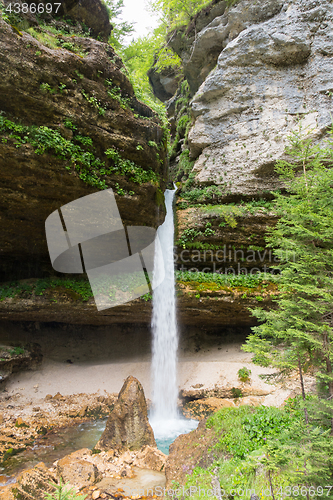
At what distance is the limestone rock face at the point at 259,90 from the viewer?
11.8m

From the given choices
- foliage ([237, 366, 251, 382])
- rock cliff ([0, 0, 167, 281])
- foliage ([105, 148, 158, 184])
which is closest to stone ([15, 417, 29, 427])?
rock cliff ([0, 0, 167, 281])

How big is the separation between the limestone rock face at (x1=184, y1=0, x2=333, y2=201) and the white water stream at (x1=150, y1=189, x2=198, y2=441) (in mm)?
4500

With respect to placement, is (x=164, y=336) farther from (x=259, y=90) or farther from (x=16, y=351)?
(x=259, y=90)

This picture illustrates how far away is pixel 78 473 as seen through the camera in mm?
4781

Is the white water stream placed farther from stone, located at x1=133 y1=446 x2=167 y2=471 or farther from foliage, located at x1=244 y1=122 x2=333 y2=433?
foliage, located at x1=244 y1=122 x2=333 y2=433

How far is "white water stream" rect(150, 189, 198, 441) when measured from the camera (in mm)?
9812

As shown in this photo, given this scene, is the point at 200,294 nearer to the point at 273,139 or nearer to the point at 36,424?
the point at 36,424

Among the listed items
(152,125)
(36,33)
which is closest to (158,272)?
(152,125)

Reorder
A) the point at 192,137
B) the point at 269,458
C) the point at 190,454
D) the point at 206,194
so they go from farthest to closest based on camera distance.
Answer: the point at 192,137, the point at 206,194, the point at 190,454, the point at 269,458

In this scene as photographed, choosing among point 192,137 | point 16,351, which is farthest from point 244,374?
point 192,137

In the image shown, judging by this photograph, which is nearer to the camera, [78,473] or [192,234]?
[78,473]

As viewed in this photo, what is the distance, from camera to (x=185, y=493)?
4051 mm

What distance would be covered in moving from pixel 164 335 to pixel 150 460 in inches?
226

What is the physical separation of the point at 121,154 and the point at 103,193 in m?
1.57
